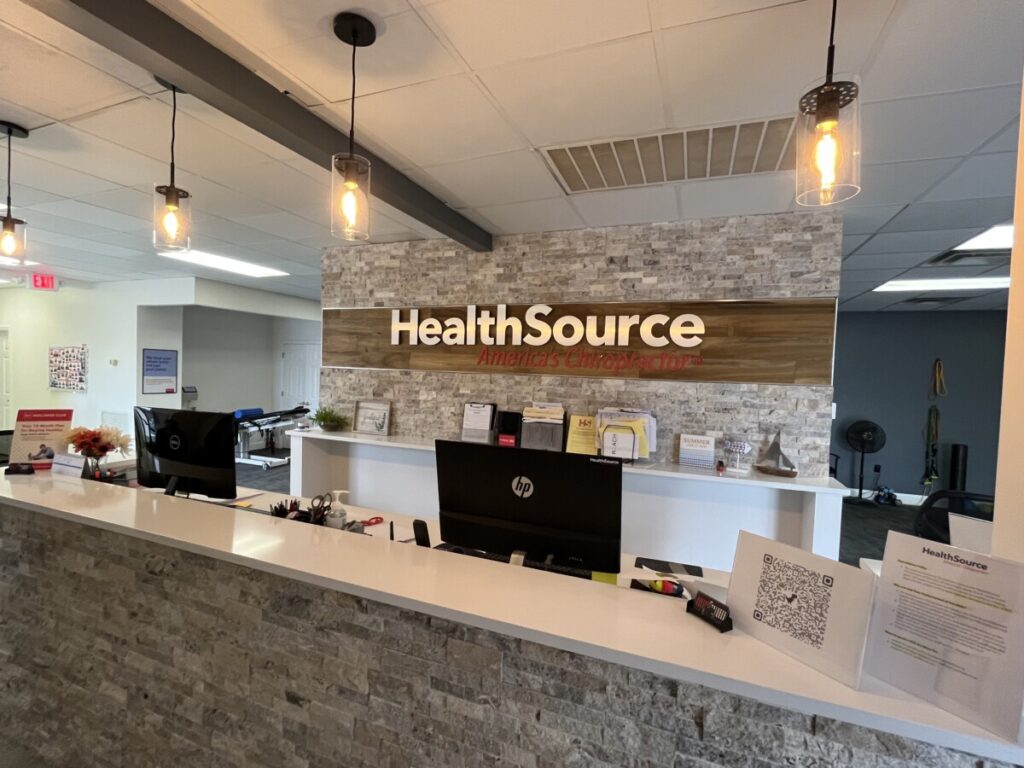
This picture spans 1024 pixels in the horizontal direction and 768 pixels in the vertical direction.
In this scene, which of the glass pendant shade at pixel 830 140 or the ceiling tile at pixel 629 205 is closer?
the glass pendant shade at pixel 830 140

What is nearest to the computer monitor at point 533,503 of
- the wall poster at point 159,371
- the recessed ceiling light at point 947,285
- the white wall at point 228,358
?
the recessed ceiling light at point 947,285

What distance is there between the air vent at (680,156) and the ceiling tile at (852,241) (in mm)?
1469

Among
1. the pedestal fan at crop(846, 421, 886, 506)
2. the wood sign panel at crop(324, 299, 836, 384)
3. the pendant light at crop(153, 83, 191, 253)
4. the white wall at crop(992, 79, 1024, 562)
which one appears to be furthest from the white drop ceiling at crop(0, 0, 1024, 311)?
the pedestal fan at crop(846, 421, 886, 506)

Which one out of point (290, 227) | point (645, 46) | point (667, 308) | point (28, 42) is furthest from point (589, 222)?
point (28, 42)

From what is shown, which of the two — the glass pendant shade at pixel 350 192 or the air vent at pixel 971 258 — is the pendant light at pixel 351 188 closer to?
the glass pendant shade at pixel 350 192

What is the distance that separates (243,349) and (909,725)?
33.5 ft

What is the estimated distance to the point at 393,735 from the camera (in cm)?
125

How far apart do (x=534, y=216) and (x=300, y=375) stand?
7.49m

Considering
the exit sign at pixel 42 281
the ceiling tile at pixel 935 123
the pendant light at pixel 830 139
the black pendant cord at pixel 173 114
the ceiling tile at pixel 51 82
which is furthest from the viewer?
the exit sign at pixel 42 281

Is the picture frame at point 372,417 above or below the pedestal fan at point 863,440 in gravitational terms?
above

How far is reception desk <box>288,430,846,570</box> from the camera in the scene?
289cm

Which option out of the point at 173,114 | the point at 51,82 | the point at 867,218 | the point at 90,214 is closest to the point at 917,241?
the point at 867,218

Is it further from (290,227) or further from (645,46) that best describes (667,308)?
(290,227)

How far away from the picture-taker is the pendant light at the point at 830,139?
1.22 m
